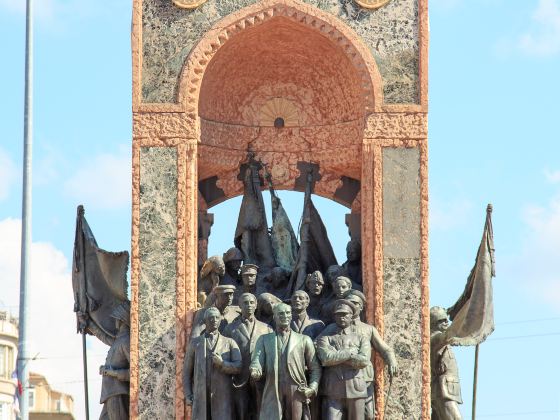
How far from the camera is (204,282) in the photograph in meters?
29.6

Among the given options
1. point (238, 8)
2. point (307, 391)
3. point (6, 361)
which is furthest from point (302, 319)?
point (6, 361)

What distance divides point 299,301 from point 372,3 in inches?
188

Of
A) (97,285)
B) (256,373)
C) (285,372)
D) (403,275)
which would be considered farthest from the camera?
(97,285)

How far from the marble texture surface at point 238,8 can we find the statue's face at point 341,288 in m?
2.86

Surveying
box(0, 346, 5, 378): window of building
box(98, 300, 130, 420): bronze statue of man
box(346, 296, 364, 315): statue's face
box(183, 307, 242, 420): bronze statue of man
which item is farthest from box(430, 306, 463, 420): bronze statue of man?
box(0, 346, 5, 378): window of building

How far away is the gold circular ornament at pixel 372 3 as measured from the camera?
29.6 meters

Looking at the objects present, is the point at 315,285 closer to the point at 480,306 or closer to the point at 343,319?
the point at 343,319

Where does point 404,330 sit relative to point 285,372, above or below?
above

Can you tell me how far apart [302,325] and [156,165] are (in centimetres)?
325

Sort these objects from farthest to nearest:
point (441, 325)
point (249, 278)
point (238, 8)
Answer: point (238, 8)
point (441, 325)
point (249, 278)

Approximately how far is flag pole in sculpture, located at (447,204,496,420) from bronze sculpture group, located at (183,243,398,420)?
1.50m

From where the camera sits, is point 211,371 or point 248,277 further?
point 248,277

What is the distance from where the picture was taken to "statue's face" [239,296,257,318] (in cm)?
2802

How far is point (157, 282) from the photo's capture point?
94.0 ft
